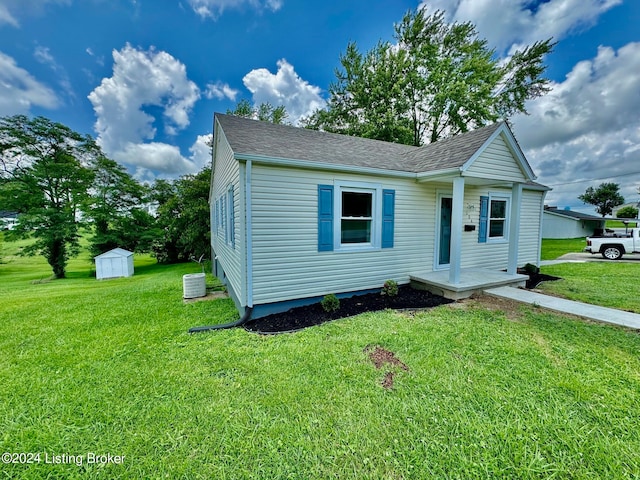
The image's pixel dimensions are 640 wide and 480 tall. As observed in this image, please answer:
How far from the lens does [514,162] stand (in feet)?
21.1

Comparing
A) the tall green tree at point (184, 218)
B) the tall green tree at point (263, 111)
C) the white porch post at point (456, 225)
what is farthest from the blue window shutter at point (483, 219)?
the tall green tree at point (263, 111)

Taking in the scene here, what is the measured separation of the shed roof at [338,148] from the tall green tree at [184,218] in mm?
9852

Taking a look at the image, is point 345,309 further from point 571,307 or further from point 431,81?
point 431,81

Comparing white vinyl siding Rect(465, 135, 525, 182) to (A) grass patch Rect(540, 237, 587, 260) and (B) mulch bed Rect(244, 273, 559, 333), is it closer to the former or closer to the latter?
(B) mulch bed Rect(244, 273, 559, 333)

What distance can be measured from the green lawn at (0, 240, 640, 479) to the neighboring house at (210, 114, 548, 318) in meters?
1.42

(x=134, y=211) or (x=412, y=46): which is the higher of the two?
(x=412, y=46)

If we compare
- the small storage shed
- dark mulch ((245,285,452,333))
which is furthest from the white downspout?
the small storage shed

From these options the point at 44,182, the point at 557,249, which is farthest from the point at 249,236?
the point at 557,249

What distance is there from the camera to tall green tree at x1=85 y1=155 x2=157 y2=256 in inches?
607

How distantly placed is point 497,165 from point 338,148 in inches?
155

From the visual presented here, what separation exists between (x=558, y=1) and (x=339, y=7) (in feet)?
29.2

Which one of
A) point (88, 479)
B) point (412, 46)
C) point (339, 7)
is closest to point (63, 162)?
point (339, 7)

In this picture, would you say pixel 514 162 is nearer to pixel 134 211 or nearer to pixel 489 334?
pixel 489 334

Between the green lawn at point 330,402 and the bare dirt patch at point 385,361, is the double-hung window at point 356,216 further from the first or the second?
the bare dirt patch at point 385,361
